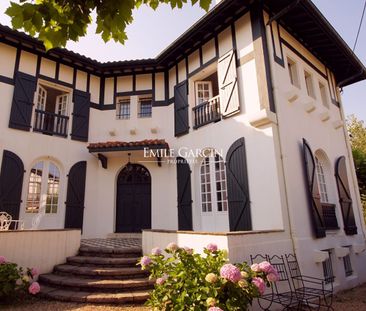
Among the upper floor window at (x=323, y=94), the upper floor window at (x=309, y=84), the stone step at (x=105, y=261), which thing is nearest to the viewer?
the stone step at (x=105, y=261)

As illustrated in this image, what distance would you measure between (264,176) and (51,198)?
6093 millimetres

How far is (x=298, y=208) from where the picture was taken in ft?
19.1

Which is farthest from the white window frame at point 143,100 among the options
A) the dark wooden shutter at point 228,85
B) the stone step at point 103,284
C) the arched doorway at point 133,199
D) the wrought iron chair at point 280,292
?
the wrought iron chair at point 280,292

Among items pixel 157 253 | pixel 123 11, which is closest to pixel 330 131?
pixel 157 253

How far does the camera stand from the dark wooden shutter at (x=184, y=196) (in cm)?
765

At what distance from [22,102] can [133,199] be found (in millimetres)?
4353

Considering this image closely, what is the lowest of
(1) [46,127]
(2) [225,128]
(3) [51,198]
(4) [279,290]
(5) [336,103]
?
(4) [279,290]

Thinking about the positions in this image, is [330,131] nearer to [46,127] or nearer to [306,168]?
[306,168]

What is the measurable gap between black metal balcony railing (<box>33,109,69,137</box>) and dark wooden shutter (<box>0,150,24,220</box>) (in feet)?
3.76

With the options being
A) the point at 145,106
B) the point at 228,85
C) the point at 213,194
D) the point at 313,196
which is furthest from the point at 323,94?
the point at 145,106

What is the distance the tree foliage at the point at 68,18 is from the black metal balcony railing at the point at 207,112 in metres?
5.24

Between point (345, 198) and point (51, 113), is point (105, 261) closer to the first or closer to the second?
point (51, 113)

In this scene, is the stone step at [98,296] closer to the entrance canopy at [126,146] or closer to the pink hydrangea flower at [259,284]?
the pink hydrangea flower at [259,284]

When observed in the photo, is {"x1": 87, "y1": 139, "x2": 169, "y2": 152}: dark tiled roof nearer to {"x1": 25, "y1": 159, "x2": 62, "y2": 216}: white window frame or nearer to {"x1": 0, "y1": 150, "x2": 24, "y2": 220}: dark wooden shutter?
{"x1": 25, "y1": 159, "x2": 62, "y2": 216}: white window frame
